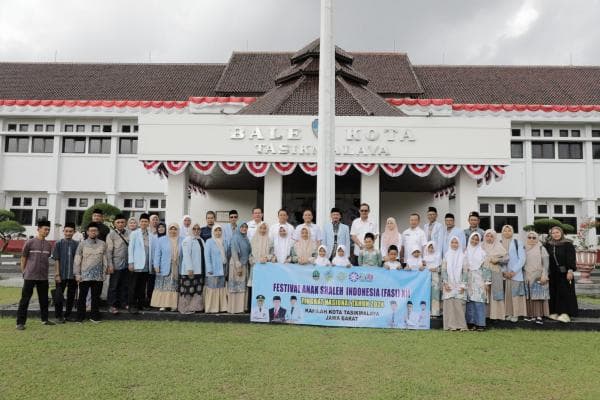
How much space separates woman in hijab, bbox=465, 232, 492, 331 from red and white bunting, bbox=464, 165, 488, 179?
4.90 metres

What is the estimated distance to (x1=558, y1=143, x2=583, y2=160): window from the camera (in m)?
23.2

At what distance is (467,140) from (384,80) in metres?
13.2

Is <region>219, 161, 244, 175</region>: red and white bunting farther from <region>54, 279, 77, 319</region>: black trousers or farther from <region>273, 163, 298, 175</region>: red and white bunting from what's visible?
<region>54, 279, 77, 319</region>: black trousers

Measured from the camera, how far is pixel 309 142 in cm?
1220

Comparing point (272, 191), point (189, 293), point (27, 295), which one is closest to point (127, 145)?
point (272, 191)

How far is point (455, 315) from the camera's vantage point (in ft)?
24.9

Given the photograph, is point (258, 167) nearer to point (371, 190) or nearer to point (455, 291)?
point (371, 190)

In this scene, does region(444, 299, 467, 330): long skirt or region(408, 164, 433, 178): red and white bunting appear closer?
region(444, 299, 467, 330): long skirt

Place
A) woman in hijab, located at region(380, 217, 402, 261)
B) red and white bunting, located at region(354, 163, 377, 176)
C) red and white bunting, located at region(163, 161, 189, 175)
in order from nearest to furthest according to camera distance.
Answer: woman in hijab, located at region(380, 217, 402, 261) → red and white bunting, located at region(354, 163, 377, 176) → red and white bunting, located at region(163, 161, 189, 175)

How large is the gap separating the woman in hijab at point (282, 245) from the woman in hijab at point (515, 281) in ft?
11.7

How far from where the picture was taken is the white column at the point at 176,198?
1244 centimetres

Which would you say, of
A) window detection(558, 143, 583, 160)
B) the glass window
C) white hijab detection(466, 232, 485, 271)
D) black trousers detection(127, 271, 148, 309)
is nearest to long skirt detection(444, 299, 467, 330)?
white hijab detection(466, 232, 485, 271)

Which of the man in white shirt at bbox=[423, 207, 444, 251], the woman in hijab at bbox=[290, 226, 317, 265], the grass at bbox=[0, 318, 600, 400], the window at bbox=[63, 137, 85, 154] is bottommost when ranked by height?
the grass at bbox=[0, 318, 600, 400]

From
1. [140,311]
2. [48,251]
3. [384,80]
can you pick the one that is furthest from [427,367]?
[384,80]
